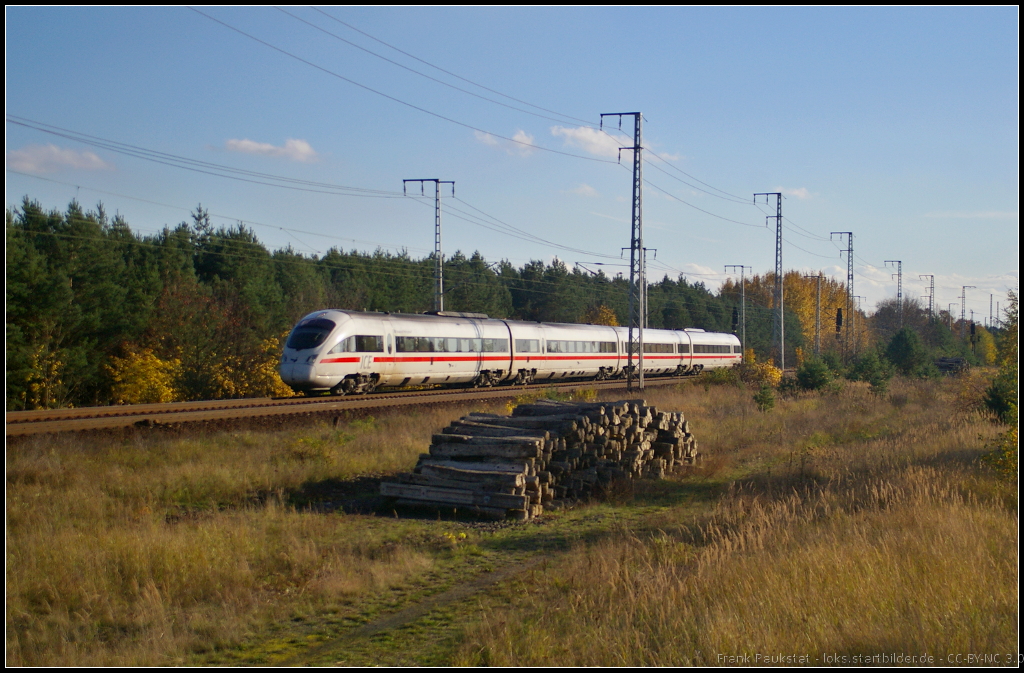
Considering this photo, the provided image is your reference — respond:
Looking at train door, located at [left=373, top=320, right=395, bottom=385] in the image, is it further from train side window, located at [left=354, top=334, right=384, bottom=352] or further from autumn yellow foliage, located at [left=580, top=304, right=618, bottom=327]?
autumn yellow foliage, located at [left=580, top=304, right=618, bottom=327]

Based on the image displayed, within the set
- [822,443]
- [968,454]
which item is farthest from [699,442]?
[968,454]

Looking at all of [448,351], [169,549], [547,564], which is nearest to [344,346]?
[448,351]

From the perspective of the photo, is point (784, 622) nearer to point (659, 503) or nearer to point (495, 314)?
point (659, 503)

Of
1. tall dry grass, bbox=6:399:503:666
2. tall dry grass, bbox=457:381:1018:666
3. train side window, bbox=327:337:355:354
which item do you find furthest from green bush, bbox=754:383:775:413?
tall dry grass, bbox=6:399:503:666

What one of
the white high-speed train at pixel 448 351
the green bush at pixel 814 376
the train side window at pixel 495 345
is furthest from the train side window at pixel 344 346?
the green bush at pixel 814 376

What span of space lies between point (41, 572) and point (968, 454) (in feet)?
44.9

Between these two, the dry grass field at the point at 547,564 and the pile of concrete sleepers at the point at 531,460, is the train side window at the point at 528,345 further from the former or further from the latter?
the pile of concrete sleepers at the point at 531,460

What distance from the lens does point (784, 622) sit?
5.75 m

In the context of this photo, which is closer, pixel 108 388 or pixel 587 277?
→ pixel 108 388

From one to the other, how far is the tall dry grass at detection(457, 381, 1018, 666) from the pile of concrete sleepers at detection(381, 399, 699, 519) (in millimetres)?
1753

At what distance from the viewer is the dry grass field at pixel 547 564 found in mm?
5805

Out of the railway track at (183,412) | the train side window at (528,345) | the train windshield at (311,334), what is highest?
the train windshield at (311,334)

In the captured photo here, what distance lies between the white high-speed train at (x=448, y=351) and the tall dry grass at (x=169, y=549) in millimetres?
10581

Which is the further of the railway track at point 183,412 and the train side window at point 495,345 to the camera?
the train side window at point 495,345
